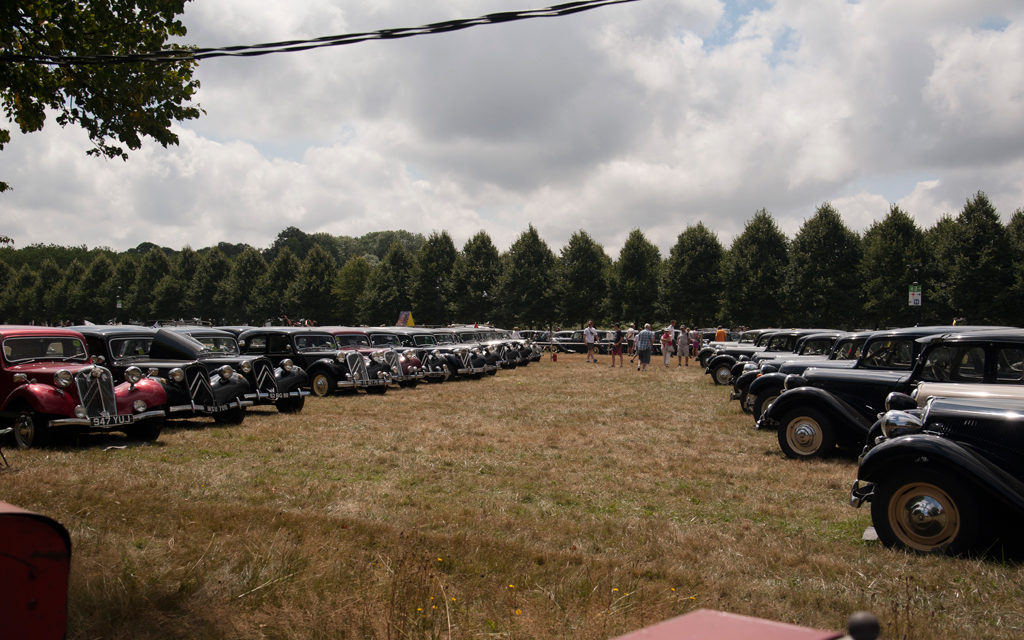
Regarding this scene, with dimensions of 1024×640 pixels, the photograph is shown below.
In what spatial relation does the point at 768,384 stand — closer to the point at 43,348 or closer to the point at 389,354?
the point at 389,354

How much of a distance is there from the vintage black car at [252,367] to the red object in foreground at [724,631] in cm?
1189

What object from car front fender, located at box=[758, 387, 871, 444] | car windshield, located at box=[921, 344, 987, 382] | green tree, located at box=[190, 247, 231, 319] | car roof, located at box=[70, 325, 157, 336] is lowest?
car front fender, located at box=[758, 387, 871, 444]

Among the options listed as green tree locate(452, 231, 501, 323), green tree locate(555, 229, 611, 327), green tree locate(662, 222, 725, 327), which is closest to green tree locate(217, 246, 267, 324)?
green tree locate(452, 231, 501, 323)

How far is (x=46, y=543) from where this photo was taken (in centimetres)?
251

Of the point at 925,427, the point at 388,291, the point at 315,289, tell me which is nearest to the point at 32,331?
the point at 925,427

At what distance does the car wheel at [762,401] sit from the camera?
1147cm

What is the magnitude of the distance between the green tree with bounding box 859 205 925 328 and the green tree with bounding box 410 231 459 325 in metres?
30.7

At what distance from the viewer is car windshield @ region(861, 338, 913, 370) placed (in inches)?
383

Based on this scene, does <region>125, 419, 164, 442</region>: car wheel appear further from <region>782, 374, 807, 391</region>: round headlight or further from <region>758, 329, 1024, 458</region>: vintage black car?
<region>782, 374, 807, 391</region>: round headlight

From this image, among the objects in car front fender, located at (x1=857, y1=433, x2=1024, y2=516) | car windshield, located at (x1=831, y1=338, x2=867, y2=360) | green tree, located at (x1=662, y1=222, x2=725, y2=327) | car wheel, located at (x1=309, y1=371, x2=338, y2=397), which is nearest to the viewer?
car front fender, located at (x1=857, y1=433, x2=1024, y2=516)

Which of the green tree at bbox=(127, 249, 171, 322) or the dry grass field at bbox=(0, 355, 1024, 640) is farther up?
the green tree at bbox=(127, 249, 171, 322)

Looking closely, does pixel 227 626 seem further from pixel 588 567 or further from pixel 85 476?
pixel 85 476

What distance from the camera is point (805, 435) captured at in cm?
904

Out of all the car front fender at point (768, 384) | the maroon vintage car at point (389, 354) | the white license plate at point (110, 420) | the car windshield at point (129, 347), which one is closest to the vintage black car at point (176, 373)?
the car windshield at point (129, 347)
